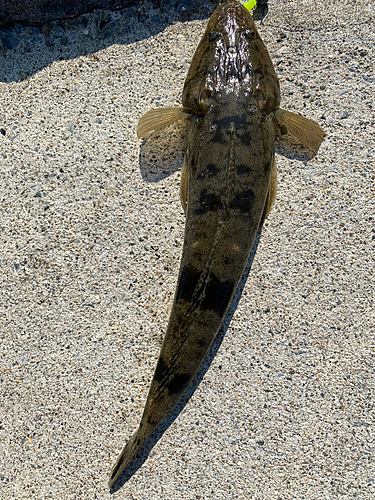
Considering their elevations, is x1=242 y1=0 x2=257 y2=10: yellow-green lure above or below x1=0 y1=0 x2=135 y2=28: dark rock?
above

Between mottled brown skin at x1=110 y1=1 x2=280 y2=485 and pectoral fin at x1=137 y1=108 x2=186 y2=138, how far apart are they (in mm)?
206

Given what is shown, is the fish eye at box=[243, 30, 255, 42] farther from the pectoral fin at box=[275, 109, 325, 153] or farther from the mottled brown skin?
the pectoral fin at box=[275, 109, 325, 153]

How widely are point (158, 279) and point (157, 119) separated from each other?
3.83 feet

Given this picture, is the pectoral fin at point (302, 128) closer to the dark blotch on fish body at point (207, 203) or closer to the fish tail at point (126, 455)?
the dark blotch on fish body at point (207, 203)

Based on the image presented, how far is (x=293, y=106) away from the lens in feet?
9.92

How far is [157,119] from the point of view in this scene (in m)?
2.90

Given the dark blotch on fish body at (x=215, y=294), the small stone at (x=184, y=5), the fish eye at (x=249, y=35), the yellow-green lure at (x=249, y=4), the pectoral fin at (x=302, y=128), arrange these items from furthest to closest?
the small stone at (x=184, y=5), the yellow-green lure at (x=249, y=4), the pectoral fin at (x=302, y=128), the fish eye at (x=249, y=35), the dark blotch on fish body at (x=215, y=294)

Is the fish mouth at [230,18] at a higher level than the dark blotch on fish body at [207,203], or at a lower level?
higher

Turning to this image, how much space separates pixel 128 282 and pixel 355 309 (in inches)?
66.1

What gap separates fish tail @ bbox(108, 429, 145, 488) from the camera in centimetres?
265

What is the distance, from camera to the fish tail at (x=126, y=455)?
265 centimetres

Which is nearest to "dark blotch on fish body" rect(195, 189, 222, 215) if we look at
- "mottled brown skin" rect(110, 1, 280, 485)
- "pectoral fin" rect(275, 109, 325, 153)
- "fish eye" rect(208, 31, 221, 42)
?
"mottled brown skin" rect(110, 1, 280, 485)

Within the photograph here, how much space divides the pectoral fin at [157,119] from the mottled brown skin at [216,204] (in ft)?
0.68

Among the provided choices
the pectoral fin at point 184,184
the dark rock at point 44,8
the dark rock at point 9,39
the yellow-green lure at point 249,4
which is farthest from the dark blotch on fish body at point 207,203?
the dark rock at point 9,39
